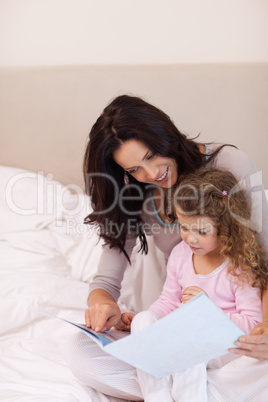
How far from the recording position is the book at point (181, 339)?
2.57 feet

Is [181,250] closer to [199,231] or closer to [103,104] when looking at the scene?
[199,231]

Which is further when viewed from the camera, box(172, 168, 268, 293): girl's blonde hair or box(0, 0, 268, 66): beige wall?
box(0, 0, 268, 66): beige wall

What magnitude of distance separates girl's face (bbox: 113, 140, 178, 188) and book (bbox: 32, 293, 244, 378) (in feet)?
1.59

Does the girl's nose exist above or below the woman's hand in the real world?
above

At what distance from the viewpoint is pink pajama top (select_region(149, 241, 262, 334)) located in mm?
1093

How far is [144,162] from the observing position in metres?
1.21

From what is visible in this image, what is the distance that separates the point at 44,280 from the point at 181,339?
0.84 metres

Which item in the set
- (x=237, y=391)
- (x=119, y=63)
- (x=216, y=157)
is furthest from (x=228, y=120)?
(x=237, y=391)

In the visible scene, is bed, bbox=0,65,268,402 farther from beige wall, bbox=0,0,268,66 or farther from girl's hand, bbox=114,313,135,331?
girl's hand, bbox=114,313,135,331

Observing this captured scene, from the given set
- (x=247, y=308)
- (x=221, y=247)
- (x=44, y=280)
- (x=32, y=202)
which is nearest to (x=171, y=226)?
(x=221, y=247)

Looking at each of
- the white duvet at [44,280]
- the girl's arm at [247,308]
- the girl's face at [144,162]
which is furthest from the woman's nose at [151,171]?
the white duvet at [44,280]

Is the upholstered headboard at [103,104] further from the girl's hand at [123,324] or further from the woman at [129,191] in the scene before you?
the girl's hand at [123,324]

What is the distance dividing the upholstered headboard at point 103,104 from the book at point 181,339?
120 cm

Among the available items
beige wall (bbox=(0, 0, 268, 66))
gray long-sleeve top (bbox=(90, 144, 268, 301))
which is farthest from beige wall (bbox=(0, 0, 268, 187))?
gray long-sleeve top (bbox=(90, 144, 268, 301))
